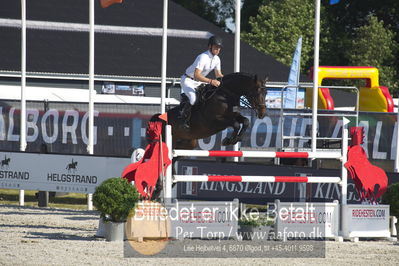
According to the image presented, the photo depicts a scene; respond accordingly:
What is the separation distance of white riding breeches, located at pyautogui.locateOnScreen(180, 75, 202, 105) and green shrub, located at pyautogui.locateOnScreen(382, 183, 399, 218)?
3301 mm

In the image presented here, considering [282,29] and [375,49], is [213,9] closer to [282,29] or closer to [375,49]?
[282,29]

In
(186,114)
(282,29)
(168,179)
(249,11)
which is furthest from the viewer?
(249,11)

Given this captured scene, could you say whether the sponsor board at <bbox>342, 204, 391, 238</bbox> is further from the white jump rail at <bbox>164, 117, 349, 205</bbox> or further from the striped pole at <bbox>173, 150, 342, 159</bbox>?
the striped pole at <bbox>173, 150, 342, 159</bbox>

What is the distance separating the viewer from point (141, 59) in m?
35.7

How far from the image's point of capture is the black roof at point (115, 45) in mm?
33719

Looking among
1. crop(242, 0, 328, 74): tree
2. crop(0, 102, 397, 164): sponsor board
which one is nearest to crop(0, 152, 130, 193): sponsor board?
crop(0, 102, 397, 164): sponsor board

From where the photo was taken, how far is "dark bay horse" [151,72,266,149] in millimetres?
13367

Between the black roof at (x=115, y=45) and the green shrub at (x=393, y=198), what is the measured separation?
21375 millimetres

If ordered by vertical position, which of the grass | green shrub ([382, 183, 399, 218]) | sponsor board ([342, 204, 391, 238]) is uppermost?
green shrub ([382, 183, 399, 218])

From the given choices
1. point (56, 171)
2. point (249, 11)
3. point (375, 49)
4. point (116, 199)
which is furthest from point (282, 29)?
point (116, 199)

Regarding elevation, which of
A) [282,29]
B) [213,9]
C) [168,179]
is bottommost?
[168,179]

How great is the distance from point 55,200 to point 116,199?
8777mm

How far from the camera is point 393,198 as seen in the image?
1284 cm

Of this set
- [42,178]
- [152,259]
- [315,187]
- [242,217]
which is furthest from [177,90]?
[152,259]
